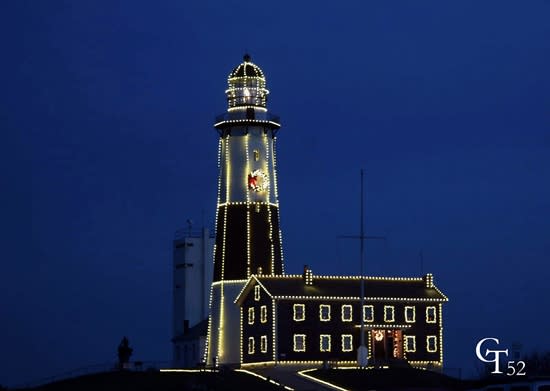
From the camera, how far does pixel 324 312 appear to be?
301 ft

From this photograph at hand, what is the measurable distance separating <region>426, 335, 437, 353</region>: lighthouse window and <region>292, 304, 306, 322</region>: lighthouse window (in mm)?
8597

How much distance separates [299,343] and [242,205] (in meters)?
9.83

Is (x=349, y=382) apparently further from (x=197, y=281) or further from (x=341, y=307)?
(x=197, y=281)

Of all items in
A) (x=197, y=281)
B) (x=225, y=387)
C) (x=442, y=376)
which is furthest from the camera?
(x=197, y=281)

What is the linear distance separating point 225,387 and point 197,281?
103 ft

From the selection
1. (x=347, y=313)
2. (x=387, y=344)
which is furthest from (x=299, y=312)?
(x=387, y=344)

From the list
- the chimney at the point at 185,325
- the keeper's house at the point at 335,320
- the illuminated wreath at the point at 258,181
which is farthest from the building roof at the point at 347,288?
the chimney at the point at 185,325

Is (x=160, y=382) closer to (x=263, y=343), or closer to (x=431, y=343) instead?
(x=263, y=343)

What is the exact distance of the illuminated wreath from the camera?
3748 inches

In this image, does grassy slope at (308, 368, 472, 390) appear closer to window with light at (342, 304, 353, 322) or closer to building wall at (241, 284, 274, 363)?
building wall at (241, 284, 274, 363)

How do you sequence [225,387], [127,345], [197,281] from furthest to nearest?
[197,281] → [127,345] → [225,387]

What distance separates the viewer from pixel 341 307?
92125 mm

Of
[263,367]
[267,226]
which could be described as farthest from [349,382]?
[267,226]

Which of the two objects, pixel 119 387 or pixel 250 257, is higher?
pixel 250 257
